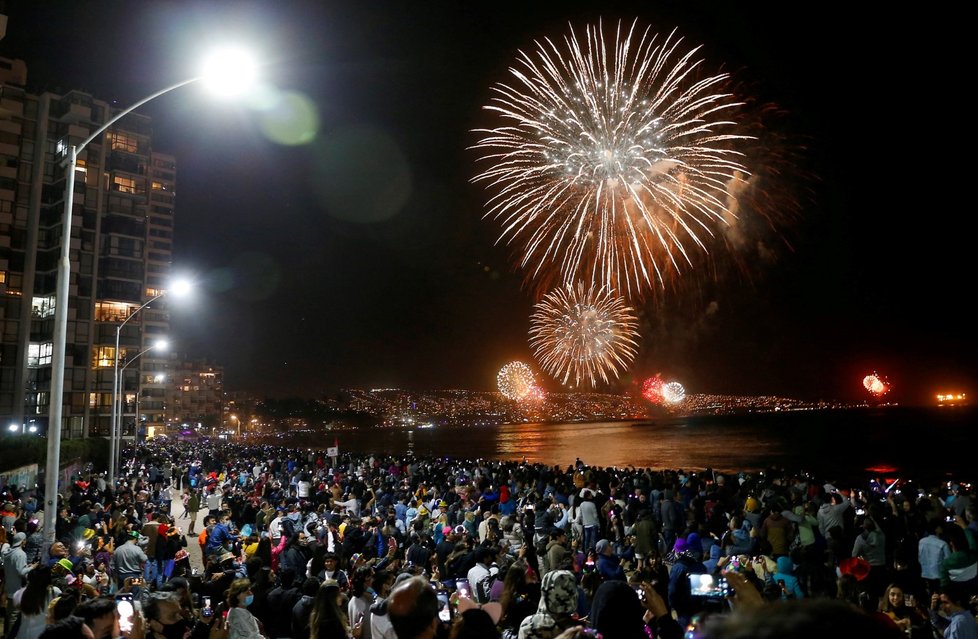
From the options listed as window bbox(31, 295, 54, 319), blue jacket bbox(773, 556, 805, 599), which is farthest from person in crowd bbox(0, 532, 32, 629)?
window bbox(31, 295, 54, 319)

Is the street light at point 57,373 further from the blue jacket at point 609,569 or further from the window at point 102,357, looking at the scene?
the window at point 102,357

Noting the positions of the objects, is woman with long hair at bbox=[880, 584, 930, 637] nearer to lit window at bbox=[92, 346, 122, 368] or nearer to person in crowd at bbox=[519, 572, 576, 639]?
person in crowd at bbox=[519, 572, 576, 639]

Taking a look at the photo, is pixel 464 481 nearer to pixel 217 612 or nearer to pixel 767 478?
pixel 767 478

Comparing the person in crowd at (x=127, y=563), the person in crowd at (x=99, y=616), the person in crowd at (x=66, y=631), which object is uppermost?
the person in crowd at (x=66, y=631)

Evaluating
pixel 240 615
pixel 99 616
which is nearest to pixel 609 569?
pixel 240 615

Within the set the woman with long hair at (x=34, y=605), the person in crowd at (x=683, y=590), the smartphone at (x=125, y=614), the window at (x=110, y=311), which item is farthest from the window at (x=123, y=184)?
the person in crowd at (x=683, y=590)

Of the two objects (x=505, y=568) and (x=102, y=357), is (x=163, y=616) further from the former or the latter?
(x=102, y=357)

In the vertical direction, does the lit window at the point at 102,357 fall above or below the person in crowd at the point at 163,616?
above
